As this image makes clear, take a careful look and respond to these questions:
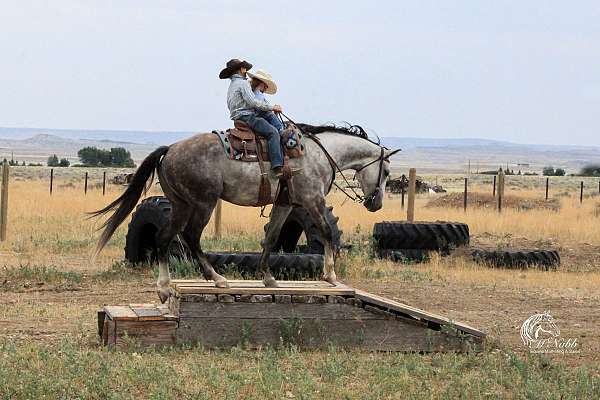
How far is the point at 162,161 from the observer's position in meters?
11.3

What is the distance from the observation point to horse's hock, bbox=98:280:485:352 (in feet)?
34.7

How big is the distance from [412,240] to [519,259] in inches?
73.2

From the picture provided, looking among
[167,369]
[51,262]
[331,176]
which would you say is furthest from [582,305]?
[51,262]

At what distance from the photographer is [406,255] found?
19.4 metres

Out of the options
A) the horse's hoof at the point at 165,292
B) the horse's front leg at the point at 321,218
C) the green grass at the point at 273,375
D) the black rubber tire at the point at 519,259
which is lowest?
the green grass at the point at 273,375

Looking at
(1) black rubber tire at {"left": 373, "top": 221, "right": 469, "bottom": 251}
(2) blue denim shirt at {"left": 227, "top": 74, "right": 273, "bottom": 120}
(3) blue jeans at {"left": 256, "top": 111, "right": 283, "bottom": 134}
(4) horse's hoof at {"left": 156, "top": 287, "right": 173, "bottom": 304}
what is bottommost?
(4) horse's hoof at {"left": 156, "top": 287, "right": 173, "bottom": 304}

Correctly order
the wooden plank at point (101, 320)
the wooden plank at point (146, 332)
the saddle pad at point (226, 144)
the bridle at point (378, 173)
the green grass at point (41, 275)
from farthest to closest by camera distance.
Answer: the green grass at point (41, 275), the bridle at point (378, 173), the saddle pad at point (226, 144), the wooden plank at point (101, 320), the wooden plank at point (146, 332)

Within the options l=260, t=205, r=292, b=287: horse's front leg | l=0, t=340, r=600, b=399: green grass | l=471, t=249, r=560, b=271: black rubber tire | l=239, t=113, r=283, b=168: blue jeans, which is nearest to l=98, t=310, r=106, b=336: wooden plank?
l=0, t=340, r=600, b=399: green grass

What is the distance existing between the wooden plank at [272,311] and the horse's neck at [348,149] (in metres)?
1.63

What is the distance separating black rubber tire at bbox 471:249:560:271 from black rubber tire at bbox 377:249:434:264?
0.86 metres

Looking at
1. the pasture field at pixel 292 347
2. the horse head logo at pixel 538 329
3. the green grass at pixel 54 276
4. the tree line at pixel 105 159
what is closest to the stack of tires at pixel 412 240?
the pasture field at pixel 292 347

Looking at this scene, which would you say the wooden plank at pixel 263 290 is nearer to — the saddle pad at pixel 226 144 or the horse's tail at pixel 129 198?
the horse's tail at pixel 129 198

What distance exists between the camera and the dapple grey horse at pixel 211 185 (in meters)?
11.0

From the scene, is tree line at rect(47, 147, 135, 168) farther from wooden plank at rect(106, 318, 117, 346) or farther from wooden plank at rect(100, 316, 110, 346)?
wooden plank at rect(106, 318, 117, 346)
